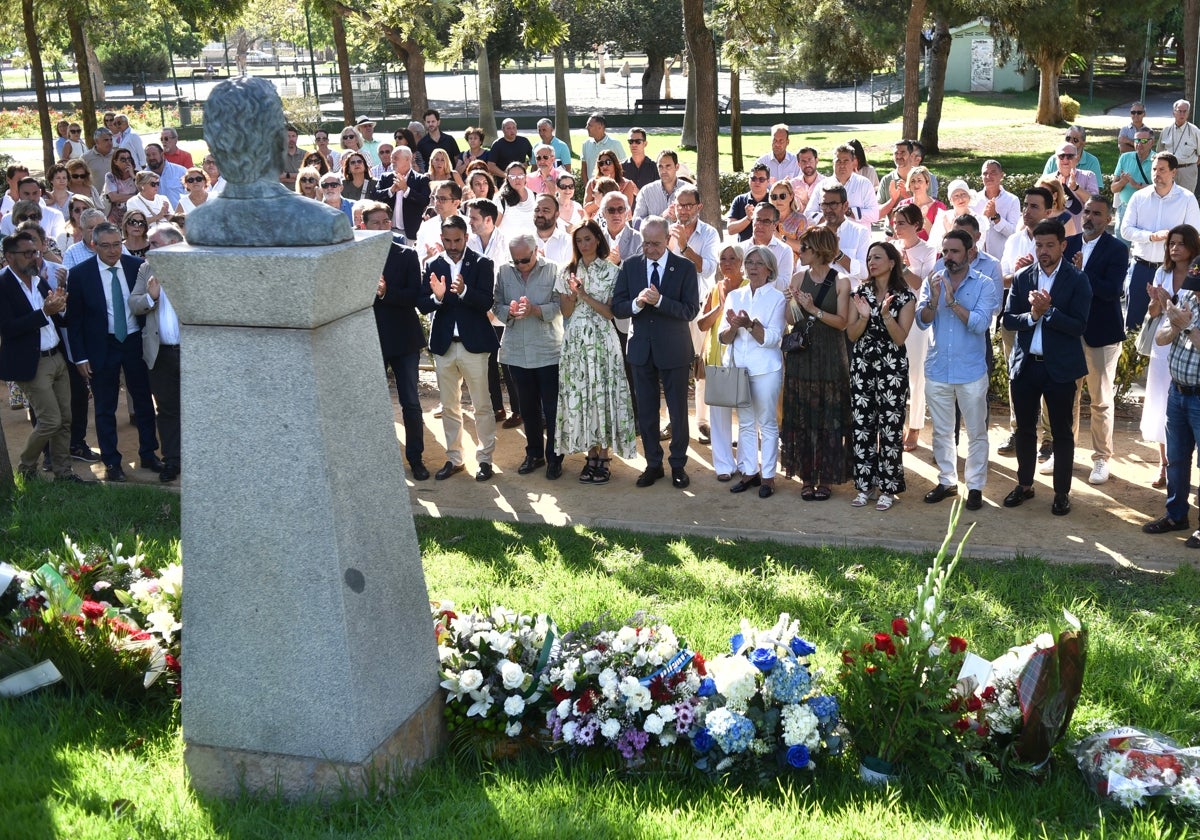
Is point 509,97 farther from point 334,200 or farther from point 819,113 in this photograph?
point 334,200

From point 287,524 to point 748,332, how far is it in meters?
5.41

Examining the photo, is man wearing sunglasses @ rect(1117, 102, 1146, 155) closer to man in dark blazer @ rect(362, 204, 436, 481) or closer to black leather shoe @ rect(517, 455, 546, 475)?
black leather shoe @ rect(517, 455, 546, 475)

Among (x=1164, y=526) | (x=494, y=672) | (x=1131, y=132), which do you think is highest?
(x=1131, y=132)

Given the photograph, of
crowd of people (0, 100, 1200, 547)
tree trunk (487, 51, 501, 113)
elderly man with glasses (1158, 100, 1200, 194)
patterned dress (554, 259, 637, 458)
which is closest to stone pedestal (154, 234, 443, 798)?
crowd of people (0, 100, 1200, 547)

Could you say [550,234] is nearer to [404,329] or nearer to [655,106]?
[404,329]

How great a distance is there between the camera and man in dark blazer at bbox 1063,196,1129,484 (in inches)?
385

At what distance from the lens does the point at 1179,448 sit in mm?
8750

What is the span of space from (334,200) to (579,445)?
400cm

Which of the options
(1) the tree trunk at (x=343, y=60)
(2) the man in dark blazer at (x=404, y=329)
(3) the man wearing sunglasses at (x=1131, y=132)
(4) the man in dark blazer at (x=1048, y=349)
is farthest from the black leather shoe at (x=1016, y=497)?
(1) the tree trunk at (x=343, y=60)

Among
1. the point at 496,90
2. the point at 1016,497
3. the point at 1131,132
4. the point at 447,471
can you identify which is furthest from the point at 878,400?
the point at 496,90

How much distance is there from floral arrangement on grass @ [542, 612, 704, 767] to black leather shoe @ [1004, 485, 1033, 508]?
4.27 m

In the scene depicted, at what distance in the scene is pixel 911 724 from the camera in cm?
537

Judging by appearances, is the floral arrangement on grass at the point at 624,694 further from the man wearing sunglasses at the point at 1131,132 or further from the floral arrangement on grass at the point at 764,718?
the man wearing sunglasses at the point at 1131,132

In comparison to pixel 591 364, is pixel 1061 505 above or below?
below
